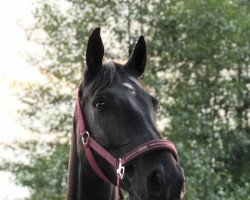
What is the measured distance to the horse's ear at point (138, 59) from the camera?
445 centimetres

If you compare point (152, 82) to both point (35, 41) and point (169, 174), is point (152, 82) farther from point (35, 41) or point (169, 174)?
point (169, 174)

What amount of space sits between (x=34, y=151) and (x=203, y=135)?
4.45 m

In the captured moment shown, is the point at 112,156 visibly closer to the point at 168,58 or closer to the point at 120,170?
the point at 120,170

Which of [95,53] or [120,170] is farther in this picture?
[95,53]

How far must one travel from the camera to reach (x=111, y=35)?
631 inches


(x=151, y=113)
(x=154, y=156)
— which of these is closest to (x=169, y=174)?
(x=154, y=156)

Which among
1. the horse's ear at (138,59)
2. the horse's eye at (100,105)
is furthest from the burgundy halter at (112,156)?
the horse's ear at (138,59)

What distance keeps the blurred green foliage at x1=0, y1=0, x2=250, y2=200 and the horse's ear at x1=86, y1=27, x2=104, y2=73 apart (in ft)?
33.8

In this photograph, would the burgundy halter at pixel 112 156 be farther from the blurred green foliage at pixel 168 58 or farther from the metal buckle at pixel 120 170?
the blurred green foliage at pixel 168 58

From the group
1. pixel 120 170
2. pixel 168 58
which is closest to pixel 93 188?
pixel 120 170

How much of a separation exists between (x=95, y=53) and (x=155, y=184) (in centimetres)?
125

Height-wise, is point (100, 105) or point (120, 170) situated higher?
point (100, 105)

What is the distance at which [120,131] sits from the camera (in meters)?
3.85

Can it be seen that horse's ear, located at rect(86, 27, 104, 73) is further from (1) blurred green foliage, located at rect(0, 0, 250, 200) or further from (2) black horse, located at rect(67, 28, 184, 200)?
(1) blurred green foliage, located at rect(0, 0, 250, 200)
